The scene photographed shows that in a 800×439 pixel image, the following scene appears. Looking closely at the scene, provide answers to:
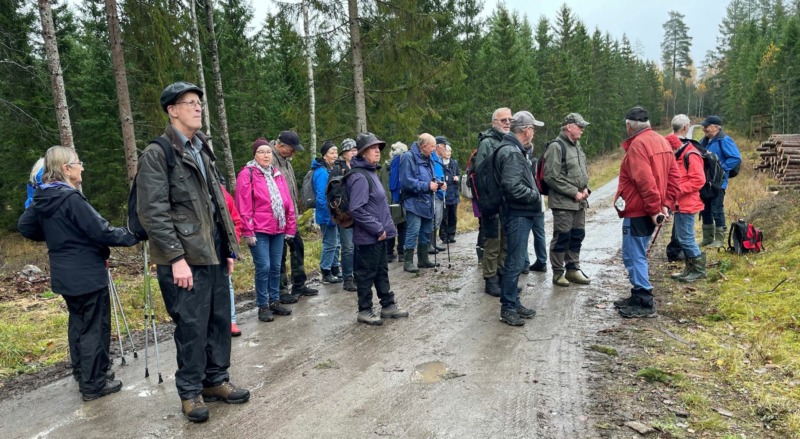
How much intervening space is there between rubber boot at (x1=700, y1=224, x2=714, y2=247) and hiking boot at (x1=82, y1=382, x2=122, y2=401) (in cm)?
923

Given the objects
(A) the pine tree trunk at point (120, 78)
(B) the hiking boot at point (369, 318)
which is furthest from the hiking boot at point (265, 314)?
(A) the pine tree trunk at point (120, 78)

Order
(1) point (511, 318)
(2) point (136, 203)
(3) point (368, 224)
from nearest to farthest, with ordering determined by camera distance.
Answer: (2) point (136, 203) < (1) point (511, 318) < (3) point (368, 224)

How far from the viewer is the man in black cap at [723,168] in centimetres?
854

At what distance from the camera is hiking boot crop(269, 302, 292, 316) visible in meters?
6.04

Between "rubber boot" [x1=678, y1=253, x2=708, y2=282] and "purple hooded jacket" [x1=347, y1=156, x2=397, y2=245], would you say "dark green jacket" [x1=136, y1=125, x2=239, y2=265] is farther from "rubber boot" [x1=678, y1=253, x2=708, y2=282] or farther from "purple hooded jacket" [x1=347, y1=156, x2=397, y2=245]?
"rubber boot" [x1=678, y1=253, x2=708, y2=282]

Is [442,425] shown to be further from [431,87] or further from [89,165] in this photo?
[89,165]

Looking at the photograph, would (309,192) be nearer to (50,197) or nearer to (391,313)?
(391,313)

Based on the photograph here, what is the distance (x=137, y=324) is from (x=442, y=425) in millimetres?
4599

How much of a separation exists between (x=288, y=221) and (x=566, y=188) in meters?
3.79

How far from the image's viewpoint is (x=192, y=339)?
3.48m

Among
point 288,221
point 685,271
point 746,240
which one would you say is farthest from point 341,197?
point 746,240

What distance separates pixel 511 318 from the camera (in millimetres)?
5270

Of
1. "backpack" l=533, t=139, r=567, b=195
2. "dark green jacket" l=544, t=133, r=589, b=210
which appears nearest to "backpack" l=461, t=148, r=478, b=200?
"backpack" l=533, t=139, r=567, b=195

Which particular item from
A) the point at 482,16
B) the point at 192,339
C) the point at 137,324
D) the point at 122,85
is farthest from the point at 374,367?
the point at 482,16
